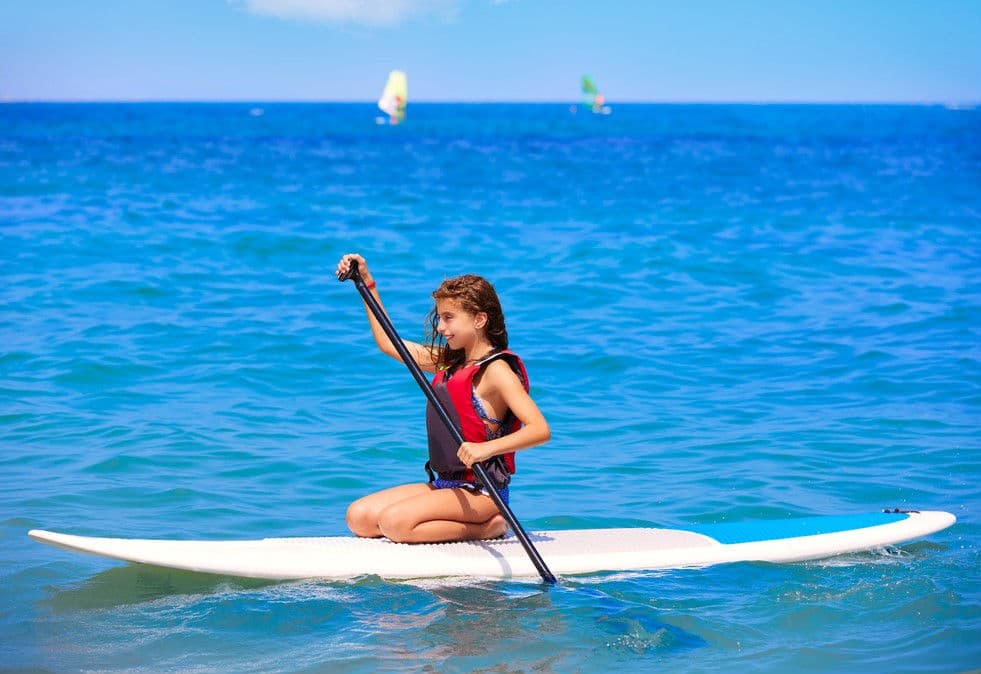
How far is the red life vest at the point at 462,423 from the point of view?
4.59 m

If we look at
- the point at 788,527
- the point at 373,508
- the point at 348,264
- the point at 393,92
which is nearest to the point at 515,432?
the point at 373,508

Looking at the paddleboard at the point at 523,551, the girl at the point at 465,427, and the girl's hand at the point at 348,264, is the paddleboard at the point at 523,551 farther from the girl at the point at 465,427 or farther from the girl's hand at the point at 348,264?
the girl's hand at the point at 348,264

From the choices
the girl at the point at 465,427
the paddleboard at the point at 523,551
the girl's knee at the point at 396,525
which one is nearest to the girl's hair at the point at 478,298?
the girl at the point at 465,427

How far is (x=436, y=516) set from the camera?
473 cm

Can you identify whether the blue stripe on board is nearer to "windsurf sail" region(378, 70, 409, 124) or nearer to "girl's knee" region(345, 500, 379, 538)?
"girl's knee" region(345, 500, 379, 538)

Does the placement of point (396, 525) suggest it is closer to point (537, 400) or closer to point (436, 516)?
point (436, 516)

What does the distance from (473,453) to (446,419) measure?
0.66 ft

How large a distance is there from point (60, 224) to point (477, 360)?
45.4ft

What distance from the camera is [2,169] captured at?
86.5ft

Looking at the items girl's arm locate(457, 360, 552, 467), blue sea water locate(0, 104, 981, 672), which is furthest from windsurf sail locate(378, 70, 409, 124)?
girl's arm locate(457, 360, 552, 467)

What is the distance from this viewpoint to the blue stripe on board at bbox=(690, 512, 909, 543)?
511 cm

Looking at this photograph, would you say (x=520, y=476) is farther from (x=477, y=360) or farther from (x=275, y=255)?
(x=275, y=255)

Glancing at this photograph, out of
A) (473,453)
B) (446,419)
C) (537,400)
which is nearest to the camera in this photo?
(473,453)

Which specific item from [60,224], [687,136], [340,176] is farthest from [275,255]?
[687,136]
